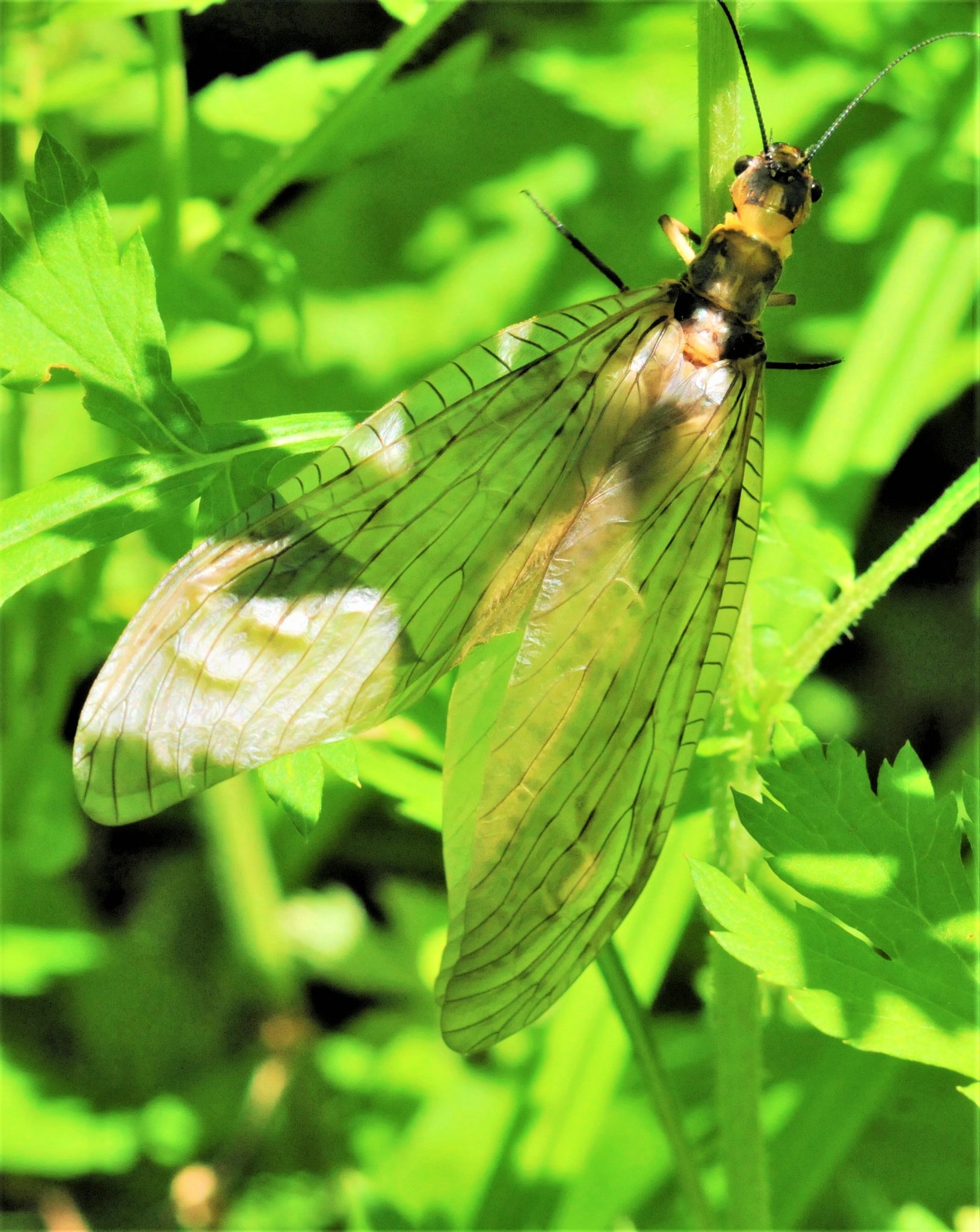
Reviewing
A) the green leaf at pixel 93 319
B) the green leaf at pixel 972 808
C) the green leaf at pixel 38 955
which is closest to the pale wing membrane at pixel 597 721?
the green leaf at pixel 972 808

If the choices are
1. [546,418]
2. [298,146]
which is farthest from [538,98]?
[546,418]

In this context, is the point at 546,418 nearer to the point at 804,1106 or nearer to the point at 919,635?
the point at 804,1106

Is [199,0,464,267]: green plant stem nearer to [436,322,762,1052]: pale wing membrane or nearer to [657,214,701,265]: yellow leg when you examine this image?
[657,214,701,265]: yellow leg

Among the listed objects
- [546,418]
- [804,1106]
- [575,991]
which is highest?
[546,418]

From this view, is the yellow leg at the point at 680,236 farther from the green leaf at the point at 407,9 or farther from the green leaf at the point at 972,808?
the green leaf at the point at 972,808

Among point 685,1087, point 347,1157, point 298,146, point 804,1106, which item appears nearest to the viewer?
point 298,146

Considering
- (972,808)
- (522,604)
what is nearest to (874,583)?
(972,808)

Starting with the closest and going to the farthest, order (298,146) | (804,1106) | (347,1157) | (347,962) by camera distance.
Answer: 1. (298,146)
2. (804,1106)
3. (347,1157)
4. (347,962)

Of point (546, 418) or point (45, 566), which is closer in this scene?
point (45, 566)
